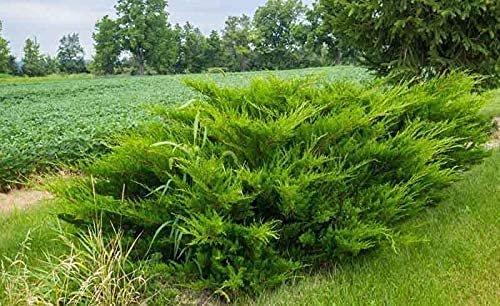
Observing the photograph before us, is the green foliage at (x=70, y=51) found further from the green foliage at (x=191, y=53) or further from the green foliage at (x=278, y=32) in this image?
the green foliage at (x=278, y=32)

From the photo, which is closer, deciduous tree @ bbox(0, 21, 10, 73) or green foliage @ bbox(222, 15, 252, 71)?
deciduous tree @ bbox(0, 21, 10, 73)

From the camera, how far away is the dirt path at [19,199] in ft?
17.7

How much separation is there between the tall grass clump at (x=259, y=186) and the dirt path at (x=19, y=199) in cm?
303

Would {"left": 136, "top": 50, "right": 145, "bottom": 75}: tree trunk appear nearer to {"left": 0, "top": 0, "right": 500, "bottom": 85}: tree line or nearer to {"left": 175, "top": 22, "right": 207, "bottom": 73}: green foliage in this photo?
{"left": 0, "top": 0, "right": 500, "bottom": 85}: tree line

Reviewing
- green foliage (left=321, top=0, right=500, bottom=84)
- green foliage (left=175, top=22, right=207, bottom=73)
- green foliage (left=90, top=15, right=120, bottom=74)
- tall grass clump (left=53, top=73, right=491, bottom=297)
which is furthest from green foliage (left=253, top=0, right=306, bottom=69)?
tall grass clump (left=53, top=73, right=491, bottom=297)

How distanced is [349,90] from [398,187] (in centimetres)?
78

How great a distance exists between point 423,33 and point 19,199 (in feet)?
16.8

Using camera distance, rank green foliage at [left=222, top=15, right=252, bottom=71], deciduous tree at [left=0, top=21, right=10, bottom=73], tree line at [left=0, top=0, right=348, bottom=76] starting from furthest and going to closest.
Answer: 1. green foliage at [left=222, top=15, right=252, bottom=71]
2. tree line at [left=0, top=0, right=348, bottom=76]
3. deciduous tree at [left=0, top=21, right=10, bottom=73]

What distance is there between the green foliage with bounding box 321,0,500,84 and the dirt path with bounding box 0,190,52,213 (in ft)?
13.6

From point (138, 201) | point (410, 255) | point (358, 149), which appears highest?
point (358, 149)

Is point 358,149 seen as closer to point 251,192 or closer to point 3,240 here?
point 251,192

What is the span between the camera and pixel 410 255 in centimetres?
274

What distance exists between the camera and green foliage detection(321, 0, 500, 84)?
5.70 metres

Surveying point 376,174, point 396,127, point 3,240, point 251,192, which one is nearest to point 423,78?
point 396,127
